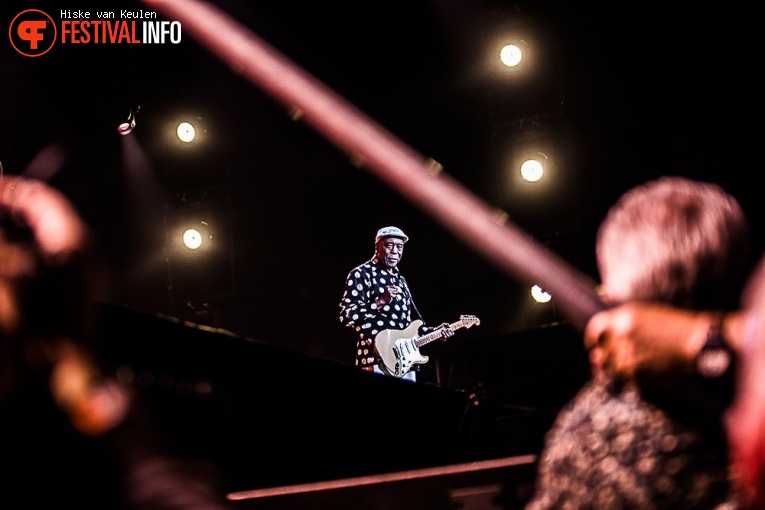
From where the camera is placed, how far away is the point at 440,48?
9305 millimetres

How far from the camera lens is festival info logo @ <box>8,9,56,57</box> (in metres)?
8.70

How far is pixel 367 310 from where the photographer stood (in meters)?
7.30

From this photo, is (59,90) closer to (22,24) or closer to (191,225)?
(22,24)

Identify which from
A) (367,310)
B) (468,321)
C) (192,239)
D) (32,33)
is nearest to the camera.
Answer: (367,310)

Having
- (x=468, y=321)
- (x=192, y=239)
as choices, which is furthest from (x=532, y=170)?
(x=192, y=239)

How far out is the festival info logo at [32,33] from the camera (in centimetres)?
870

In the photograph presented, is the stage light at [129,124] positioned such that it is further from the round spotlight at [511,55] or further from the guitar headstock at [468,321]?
the guitar headstock at [468,321]

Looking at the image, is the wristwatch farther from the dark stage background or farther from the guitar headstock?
the guitar headstock

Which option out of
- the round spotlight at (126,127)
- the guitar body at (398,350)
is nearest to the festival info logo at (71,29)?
the round spotlight at (126,127)

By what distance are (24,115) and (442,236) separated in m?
5.23

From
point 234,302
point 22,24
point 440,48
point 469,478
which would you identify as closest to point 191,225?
point 234,302

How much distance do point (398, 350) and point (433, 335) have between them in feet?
1.82

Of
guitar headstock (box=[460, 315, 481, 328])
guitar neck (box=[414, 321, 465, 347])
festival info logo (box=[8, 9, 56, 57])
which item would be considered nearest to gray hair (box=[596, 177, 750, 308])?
guitar neck (box=[414, 321, 465, 347])

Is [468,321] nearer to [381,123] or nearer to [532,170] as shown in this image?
[532,170]
